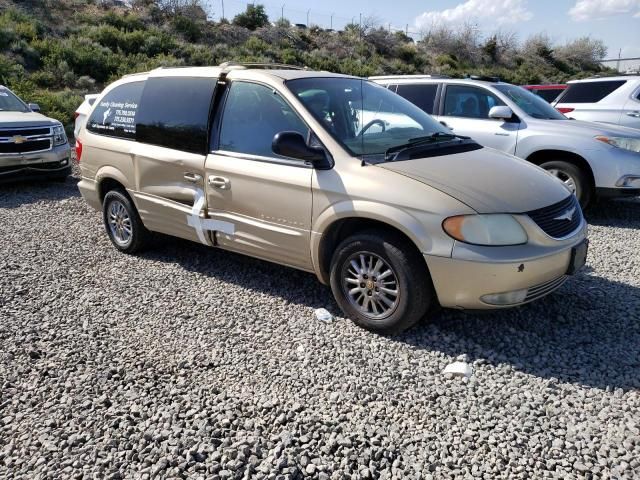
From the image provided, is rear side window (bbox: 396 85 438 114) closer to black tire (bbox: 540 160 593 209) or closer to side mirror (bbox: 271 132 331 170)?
black tire (bbox: 540 160 593 209)

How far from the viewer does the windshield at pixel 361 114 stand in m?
4.10

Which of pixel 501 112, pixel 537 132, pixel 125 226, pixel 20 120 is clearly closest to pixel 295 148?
pixel 125 226

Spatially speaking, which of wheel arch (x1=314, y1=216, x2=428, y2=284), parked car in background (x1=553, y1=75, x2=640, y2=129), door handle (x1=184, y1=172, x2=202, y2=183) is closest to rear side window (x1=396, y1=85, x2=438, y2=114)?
parked car in background (x1=553, y1=75, x2=640, y2=129)

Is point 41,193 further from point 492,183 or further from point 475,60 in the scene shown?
point 475,60

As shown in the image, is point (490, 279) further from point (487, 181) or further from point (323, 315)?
point (323, 315)

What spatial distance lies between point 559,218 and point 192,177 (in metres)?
2.95

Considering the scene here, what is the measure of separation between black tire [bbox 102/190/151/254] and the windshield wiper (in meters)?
2.82

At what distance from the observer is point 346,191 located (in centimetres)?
377

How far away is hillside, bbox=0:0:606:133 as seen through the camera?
1951 cm

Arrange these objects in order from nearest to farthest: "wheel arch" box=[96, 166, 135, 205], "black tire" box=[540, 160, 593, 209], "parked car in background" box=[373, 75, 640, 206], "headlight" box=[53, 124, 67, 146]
Answer: "wheel arch" box=[96, 166, 135, 205] < "parked car in background" box=[373, 75, 640, 206] < "black tire" box=[540, 160, 593, 209] < "headlight" box=[53, 124, 67, 146]

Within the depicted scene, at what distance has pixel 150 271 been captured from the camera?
17.3 feet

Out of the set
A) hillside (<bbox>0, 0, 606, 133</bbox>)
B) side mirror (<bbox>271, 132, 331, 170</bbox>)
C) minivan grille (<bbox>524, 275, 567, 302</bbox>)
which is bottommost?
minivan grille (<bbox>524, 275, 567, 302</bbox>)

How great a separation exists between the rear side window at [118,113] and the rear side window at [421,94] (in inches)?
166

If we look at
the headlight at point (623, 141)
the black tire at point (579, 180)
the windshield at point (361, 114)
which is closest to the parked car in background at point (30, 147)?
the windshield at point (361, 114)
